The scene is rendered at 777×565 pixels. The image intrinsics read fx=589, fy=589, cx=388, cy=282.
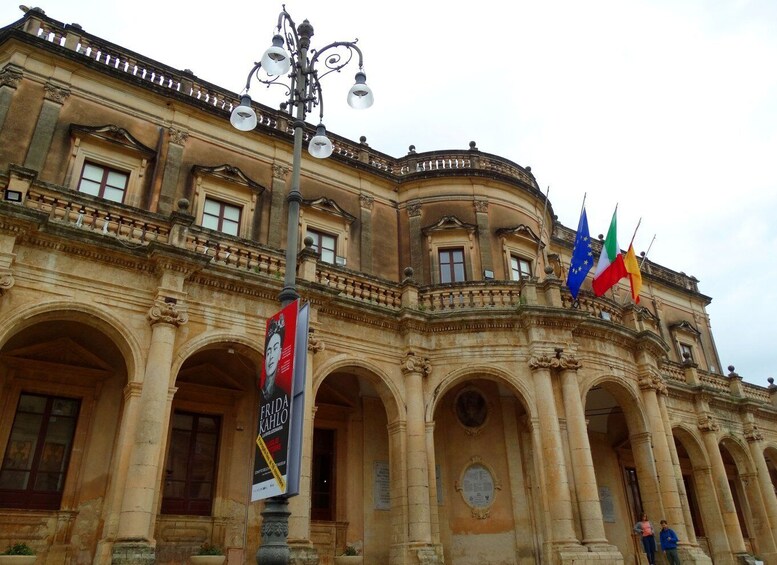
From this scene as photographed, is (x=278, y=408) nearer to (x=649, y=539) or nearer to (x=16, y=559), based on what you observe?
(x=16, y=559)

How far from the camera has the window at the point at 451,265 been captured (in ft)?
60.8

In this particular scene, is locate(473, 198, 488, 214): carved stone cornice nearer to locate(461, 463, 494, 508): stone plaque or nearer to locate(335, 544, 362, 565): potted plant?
locate(461, 463, 494, 508): stone plaque

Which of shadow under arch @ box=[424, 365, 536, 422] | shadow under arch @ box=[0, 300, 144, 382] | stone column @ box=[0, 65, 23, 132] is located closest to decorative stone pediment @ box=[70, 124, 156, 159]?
stone column @ box=[0, 65, 23, 132]

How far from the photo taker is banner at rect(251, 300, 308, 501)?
6.52m

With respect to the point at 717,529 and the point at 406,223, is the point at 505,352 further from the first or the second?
the point at 717,529

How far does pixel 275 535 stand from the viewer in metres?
6.32

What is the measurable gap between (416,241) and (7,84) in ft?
38.2

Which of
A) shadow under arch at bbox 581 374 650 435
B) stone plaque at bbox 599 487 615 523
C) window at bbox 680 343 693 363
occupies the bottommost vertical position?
stone plaque at bbox 599 487 615 523

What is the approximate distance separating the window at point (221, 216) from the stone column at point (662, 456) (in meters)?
12.0

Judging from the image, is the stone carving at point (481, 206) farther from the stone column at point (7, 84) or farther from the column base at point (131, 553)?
the column base at point (131, 553)

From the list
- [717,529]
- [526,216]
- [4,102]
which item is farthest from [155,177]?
[717,529]

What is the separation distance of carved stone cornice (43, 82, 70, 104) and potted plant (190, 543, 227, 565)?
11.2 metres

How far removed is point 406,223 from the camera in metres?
19.4

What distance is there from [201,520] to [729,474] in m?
22.9
